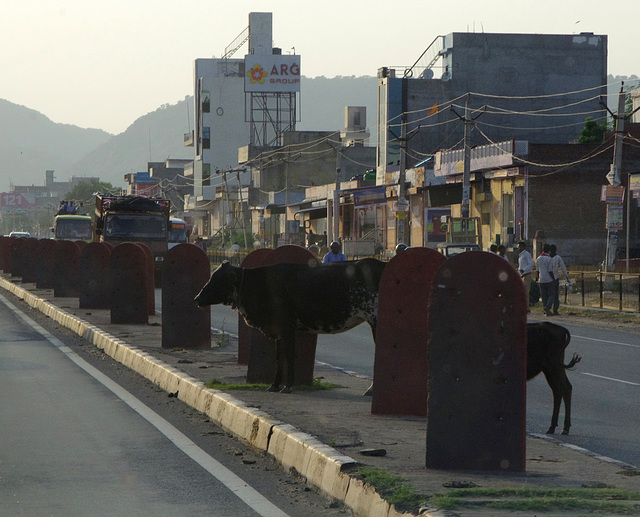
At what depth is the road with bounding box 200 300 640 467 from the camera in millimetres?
9047

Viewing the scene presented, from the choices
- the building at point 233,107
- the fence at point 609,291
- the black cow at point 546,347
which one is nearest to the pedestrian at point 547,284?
the fence at point 609,291

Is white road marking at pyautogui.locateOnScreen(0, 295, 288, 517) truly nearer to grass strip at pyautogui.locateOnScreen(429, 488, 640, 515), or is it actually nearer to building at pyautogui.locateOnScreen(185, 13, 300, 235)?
grass strip at pyautogui.locateOnScreen(429, 488, 640, 515)

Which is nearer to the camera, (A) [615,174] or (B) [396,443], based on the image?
(B) [396,443]

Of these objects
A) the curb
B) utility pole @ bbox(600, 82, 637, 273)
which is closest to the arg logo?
utility pole @ bbox(600, 82, 637, 273)

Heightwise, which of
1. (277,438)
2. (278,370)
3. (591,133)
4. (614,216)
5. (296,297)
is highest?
(591,133)

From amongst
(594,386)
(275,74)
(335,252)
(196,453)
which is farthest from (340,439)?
(275,74)

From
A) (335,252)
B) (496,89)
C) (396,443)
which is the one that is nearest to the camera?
(396,443)

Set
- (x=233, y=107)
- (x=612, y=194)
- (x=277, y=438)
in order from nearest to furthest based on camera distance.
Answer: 1. (x=277, y=438)
2. (x=612, y=194)
3. (x=233, y=107)

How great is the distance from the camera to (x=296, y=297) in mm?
10336

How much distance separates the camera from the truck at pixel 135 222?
39.1 metres

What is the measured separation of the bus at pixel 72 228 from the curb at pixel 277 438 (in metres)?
41.7

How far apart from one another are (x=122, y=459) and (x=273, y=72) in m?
117

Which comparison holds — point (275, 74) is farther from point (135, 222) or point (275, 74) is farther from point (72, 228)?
point (135, 222)

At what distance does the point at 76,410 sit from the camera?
10.2 meters
